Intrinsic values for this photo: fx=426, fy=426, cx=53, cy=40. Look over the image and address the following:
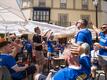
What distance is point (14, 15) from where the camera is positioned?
17.1m

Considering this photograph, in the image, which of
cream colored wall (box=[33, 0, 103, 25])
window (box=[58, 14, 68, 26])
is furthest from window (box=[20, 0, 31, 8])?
window (box=[58, 14, 68, 26])

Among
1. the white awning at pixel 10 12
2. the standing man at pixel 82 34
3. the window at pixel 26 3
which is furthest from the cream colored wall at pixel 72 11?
the standing man at pixel 82 34

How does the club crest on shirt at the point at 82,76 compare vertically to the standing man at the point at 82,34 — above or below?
below

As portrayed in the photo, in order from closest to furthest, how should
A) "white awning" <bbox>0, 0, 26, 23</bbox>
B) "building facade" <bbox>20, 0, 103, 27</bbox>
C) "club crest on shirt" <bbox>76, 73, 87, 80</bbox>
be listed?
"club crest on shirt" <bbox>76, 73, 87, 80</bbox>
"white awning" <bbox>0, 0, 26, 23</bbox>
"building facade" <bbox>20, 0, 103, 27</bbox>

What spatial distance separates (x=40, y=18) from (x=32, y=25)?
5474cm

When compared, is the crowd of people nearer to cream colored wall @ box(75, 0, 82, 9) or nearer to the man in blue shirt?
the man in blue shirt

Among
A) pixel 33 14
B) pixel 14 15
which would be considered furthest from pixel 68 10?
pixel 14 15

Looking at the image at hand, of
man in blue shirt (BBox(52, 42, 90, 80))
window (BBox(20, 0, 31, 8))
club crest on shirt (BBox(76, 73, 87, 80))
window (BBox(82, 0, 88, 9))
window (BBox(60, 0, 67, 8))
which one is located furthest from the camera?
window (BBox(82, 0, 88, 9))

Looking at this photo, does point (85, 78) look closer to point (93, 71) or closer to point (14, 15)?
point (93, 71)

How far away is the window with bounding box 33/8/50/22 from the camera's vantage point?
251 ft

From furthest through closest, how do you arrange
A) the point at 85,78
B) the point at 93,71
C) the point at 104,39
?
the point at 93,71
the point at 104,39
the point at 85,78

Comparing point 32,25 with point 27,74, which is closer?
point 27,74

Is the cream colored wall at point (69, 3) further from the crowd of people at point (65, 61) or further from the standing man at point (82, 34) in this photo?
the standing man at point (82, 34)

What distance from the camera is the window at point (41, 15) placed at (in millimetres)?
76375
